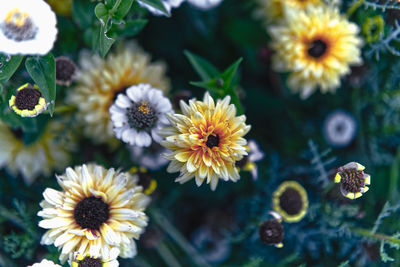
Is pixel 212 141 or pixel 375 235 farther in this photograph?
pixel 375 235

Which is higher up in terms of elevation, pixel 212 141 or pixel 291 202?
pixel 212 141

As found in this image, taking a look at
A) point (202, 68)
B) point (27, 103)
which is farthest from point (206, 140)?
point (27, 103)

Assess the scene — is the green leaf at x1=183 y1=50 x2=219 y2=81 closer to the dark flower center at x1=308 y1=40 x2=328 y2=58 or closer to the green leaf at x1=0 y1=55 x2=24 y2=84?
the dark flower center at x1=308 y1=40 x2=328 y2=58

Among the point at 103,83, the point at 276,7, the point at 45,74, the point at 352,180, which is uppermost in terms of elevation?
the point at 276,7

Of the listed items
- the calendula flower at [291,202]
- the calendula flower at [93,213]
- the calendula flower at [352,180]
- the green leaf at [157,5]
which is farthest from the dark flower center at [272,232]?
the green leaf at [157,5]

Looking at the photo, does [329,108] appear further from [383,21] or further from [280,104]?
[383,21]

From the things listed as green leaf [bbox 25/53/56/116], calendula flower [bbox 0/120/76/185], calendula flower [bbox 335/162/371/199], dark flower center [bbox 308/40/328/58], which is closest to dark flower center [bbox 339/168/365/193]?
calendula flower [bbox 335/162/371/199]

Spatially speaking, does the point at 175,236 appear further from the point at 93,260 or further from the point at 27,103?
the point at 27,103

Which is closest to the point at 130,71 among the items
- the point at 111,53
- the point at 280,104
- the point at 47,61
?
the point at 111,53
